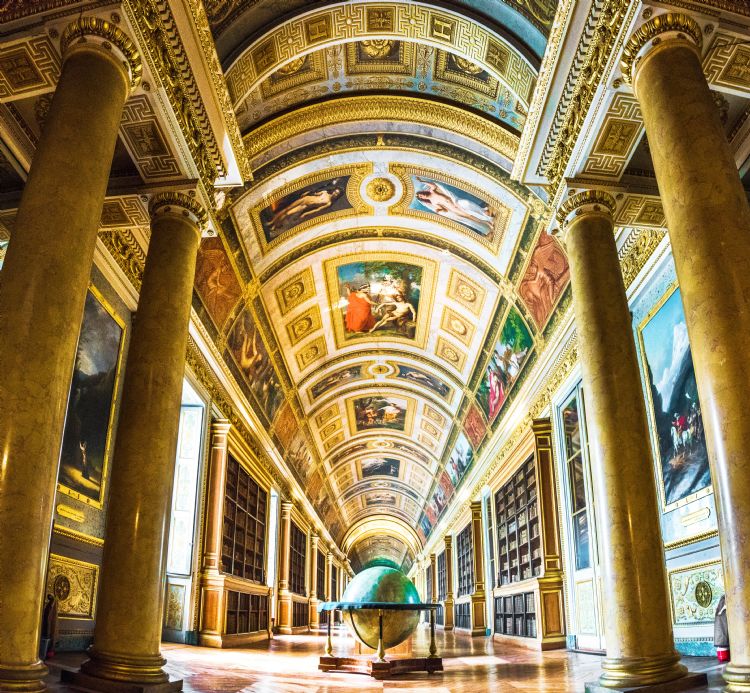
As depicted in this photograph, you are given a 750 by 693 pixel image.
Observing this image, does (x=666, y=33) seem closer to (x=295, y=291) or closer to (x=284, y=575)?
(x=295, y=291)

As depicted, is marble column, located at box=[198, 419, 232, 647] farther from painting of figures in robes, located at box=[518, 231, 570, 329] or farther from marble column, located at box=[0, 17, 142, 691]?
marble column, located at box=[0, 17, 142, 691]

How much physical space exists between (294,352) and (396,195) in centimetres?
630

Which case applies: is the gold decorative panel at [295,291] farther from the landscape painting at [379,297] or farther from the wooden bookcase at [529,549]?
the wooden bookcase at [529,549]

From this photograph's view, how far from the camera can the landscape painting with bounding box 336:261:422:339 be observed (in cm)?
1658

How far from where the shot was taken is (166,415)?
647 cm

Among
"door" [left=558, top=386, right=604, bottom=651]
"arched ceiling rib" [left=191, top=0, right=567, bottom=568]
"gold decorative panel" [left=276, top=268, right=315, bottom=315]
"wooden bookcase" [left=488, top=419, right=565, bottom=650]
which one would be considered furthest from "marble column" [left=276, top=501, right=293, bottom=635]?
"door" [left=558, top=386, right=604, bottom=651]

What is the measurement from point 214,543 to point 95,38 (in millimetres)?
10440

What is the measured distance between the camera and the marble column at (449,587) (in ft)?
96.0

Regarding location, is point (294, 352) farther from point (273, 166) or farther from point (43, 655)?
point (43, 655)

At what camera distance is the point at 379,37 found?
1008cm

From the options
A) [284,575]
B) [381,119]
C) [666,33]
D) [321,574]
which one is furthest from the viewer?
[321,574]

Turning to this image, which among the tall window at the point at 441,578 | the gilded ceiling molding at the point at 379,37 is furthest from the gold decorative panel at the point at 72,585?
the tall window at the point at 441,578

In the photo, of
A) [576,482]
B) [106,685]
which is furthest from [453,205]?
[106,685]

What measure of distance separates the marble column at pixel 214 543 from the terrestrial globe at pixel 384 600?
4.99 meters
